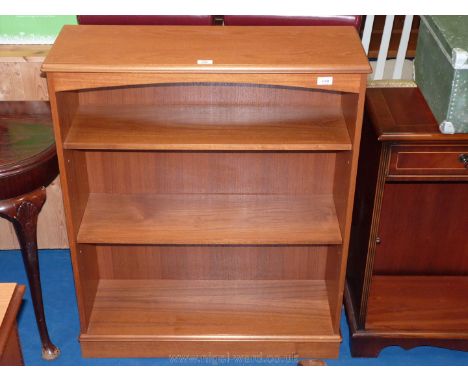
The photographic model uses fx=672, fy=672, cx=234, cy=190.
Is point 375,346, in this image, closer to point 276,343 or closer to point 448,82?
point 276,343

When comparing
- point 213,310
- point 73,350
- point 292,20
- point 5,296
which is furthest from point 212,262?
point 5,296

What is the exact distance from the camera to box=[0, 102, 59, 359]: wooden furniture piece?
2107 mm

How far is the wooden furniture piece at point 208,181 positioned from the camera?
1.93 metres

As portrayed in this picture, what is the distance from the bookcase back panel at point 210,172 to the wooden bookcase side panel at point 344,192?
0.35 ft

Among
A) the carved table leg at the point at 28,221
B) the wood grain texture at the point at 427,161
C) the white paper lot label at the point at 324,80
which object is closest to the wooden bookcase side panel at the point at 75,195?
the carved table leg at the point at 28,221

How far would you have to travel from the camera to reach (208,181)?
97.2 inches

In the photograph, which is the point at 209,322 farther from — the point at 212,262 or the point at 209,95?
the point at 209,95

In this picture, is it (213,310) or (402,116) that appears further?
(213,310)

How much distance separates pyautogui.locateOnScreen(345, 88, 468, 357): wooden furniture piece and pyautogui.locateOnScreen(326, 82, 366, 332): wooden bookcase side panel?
0.07 m

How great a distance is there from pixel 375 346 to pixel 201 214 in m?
0.82

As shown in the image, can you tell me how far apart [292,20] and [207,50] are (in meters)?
0.53

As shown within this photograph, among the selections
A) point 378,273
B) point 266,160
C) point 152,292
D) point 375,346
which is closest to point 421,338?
point 375,346

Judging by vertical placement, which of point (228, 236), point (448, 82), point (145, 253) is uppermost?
point (448, 82)

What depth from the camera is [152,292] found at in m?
2.66
